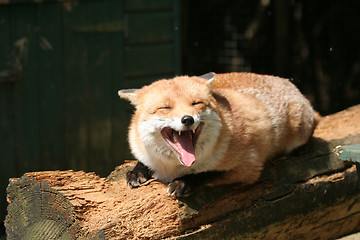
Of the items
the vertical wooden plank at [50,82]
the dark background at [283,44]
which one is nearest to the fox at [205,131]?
the vertical wooden plank at [50,82]

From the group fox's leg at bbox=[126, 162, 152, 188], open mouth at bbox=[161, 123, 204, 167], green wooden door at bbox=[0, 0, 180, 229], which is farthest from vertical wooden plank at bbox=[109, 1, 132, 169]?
open mouth at bbox=[161, 123, 204, 167]

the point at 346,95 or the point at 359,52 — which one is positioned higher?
the point at 359,52

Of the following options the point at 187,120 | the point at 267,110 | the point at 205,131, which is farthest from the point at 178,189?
the point at 267,110

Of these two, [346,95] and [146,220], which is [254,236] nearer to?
[146,220]

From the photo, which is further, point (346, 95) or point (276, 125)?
point (346, 95)

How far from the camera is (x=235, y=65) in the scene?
795cm

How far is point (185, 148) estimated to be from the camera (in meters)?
3.02

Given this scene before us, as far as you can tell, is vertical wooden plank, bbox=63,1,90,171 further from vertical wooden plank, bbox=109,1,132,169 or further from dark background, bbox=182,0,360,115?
dark background, bbox=182,0,360,115

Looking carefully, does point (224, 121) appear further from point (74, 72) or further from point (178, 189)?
point (74, 72)

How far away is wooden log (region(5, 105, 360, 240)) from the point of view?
2920 mm

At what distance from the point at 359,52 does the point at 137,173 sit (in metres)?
5.49

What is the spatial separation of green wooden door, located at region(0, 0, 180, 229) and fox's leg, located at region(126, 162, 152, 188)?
→ 2.15m

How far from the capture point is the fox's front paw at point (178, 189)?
315 cm

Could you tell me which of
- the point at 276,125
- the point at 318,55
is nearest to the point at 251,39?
the point at 318,55
